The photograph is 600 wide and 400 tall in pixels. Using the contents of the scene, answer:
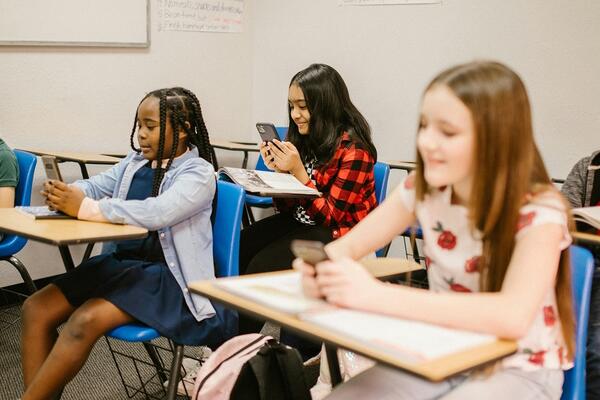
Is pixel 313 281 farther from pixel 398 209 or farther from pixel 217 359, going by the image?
pixel 217 359

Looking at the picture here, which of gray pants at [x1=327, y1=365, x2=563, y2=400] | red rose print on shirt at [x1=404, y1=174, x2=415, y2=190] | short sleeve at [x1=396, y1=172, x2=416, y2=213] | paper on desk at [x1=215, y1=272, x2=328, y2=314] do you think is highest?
red rose print on shirt at [x1=404, y1=174, x2=415, y2=190]

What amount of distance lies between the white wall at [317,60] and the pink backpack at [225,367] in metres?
1.84

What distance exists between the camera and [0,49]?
9.91 feet

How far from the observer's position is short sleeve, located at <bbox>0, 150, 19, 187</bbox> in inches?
97.3

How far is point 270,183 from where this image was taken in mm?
2256

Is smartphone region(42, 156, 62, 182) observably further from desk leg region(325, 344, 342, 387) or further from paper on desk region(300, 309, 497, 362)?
paper on desk region(300, 309, 497, 362)

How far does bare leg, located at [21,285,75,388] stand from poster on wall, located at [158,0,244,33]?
2187 mm

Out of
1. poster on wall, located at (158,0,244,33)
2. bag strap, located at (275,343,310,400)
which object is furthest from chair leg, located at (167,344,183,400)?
poster on wall, located at (158,0,244,33)

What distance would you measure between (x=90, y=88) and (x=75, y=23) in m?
0.32

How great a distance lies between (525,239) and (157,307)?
3.51 feet

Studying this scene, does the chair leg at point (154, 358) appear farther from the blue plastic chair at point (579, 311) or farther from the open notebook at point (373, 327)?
the blue plastic chair at point (579, 311)

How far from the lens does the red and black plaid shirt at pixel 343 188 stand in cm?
248

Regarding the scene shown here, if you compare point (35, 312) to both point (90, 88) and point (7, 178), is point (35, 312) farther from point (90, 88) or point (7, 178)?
point (90, 88)

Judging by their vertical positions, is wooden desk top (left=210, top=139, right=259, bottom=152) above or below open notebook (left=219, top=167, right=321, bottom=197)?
below
